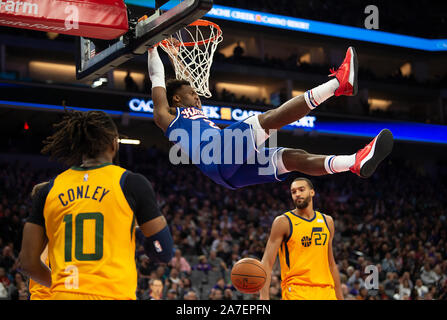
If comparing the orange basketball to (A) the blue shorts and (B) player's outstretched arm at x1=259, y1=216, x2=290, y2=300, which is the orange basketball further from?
(A) the blue shorts

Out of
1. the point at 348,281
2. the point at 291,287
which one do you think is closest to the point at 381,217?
the point at 348,281

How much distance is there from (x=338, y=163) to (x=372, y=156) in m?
0.35

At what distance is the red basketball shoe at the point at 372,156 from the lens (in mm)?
4676

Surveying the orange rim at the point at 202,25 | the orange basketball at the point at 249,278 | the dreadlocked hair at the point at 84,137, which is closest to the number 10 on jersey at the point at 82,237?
the dreadlocked hair at the point at 84,137

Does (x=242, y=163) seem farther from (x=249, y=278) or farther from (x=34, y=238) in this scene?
(x=34, y=238)

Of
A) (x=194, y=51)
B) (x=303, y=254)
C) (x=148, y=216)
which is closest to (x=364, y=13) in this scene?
(x=194, y=51)

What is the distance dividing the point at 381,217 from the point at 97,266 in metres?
17.6

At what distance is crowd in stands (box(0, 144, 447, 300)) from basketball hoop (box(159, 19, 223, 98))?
4.95 metres

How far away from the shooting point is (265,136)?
198 inches

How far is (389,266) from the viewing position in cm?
1538

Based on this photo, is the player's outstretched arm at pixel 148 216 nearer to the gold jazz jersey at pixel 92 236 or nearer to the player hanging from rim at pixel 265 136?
the gold jazz jersey at pixel 92 236

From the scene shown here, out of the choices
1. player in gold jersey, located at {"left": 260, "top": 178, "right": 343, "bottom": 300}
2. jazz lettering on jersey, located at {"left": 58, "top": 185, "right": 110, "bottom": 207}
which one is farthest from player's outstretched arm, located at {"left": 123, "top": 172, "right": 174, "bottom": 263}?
player in gold jersey, located at {"left": 260, "top": 178, "right": 343, "bottom": 300}

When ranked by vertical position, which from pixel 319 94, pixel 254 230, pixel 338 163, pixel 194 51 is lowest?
pixel 338 163

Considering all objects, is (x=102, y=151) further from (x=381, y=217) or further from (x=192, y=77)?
(x=381, y=217)
